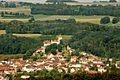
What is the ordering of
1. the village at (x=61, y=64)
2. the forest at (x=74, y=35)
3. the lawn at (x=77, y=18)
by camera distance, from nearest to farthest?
the village at (x=61, y=64)
the forest at (x=74, y=35)
the lawn at (x=77, y=18)

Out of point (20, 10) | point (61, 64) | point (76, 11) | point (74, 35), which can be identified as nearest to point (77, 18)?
point (76, 11)

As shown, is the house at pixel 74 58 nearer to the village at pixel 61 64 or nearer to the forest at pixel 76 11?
the village at pixel 61 64

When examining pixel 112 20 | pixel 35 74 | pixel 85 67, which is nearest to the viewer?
pixel 35 74

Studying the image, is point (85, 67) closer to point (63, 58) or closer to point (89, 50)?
point (63, 58)

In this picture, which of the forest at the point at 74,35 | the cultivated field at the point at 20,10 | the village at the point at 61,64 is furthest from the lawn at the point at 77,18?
the village at the point at 61,64

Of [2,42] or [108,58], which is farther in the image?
[2,42]

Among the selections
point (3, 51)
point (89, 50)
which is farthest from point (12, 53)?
point (89, 50)

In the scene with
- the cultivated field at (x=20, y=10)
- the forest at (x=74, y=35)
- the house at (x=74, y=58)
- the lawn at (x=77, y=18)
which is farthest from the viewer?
the cultivated field at (x=20, y=10)

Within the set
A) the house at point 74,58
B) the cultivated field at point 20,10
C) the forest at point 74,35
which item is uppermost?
the house at point 74,58
